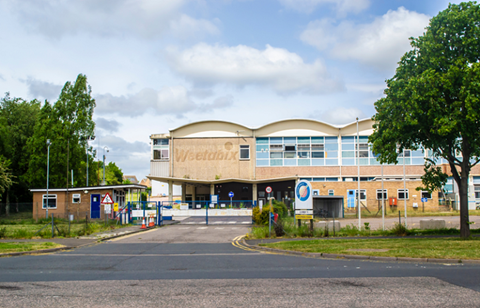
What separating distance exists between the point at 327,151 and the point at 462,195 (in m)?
33.8

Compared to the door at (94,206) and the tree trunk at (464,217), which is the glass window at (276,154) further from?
the tree trunk at (464,217)

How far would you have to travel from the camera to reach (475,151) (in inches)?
772

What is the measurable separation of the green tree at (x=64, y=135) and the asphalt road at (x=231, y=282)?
116 ft

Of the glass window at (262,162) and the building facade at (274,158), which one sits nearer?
the building facade at (274,158)

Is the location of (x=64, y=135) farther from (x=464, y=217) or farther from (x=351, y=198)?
(x=464, y=217)

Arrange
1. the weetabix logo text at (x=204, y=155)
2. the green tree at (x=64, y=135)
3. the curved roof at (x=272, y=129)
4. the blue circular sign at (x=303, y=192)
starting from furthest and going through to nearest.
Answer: the weetabix logo text at (x=204, y=155)
the curved roof at (x=272, y=129)
the green tree at (x=64, y=135)
the blue circular sign at (x=303, y=192)

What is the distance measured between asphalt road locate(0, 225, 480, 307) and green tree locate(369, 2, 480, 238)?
26.8 feet

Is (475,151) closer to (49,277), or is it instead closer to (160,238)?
(160,238)

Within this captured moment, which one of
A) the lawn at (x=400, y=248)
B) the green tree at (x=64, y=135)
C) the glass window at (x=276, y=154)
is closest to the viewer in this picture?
the lawn at (x=400, y=248)

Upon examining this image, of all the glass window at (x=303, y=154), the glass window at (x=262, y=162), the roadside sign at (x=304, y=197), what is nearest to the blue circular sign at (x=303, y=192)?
the roadside sign at (x=304, y=197)

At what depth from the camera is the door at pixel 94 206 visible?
3866 centimetres

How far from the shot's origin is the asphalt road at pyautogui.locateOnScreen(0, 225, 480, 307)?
776 centimetres

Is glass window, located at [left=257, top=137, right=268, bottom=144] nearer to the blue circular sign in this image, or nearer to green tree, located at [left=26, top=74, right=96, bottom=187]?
green tree, located at [left=26, top=74, right=96, bottom=187]

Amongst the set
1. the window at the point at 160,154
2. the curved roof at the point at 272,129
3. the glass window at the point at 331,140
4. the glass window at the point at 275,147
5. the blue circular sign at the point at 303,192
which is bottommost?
the blue circular sign at the point at 303,192
